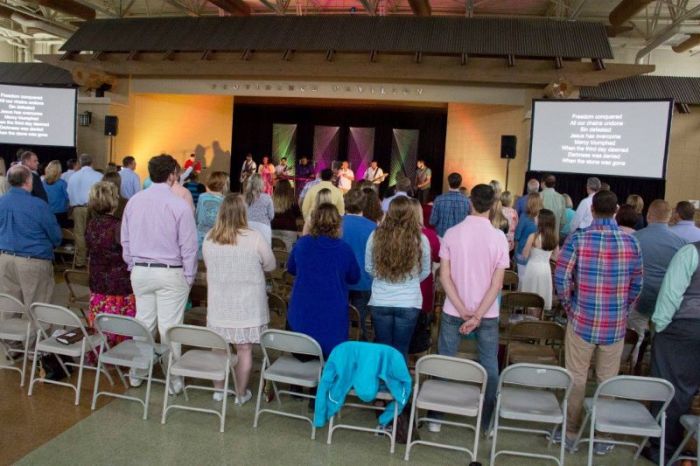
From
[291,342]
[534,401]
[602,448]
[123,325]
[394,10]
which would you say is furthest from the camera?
[394,10]

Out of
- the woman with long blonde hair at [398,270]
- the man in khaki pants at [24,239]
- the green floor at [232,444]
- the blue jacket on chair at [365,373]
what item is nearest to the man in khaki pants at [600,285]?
the green floor at [232,444]

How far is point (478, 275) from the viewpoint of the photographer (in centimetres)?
350

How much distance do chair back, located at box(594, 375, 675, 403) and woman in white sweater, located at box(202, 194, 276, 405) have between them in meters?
2.19

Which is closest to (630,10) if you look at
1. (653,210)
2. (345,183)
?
(345,183)

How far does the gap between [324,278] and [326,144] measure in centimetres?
1308

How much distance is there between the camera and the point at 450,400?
10.7 feet

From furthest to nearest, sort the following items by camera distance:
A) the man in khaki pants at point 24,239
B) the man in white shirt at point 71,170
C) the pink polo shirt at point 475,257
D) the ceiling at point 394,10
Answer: the ceiling at point 394,10 < the man in white shirt at point 71,170 < the man in khaki pants at point 24,239 < the pink polo shirt at point 475,257

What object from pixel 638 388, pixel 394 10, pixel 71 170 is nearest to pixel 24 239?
pixel 638 388

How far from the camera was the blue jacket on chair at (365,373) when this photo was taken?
10.6ft

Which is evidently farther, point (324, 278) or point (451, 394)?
point (324, 278)

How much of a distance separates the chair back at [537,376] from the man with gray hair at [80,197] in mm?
6463

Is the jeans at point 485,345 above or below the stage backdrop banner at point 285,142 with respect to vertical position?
below

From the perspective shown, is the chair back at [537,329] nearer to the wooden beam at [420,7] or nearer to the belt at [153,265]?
the belt at [153,265]

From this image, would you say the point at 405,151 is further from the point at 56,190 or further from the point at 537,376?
the point at 537,376
